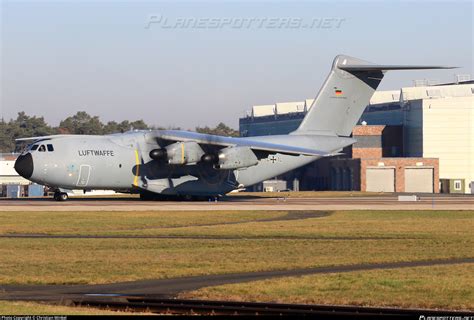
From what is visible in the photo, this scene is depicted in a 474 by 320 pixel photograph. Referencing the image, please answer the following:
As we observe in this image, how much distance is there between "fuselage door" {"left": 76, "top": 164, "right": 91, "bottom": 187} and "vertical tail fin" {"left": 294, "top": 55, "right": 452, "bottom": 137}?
14941 mm

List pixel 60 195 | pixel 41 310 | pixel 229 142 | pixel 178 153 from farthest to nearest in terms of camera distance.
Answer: pixel 60 195
pixel 229 142
pixel 178 153
pixel 41 310

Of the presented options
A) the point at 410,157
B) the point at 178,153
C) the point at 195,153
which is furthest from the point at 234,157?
the point at 410,157

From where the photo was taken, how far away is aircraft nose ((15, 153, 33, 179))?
5281 cm

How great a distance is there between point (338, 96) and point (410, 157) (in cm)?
3901

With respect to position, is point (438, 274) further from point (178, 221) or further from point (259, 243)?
point (178, 221)

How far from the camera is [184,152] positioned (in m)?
55.4

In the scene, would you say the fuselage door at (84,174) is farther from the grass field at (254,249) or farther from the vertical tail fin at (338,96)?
the vertical tail fin at (338,96)

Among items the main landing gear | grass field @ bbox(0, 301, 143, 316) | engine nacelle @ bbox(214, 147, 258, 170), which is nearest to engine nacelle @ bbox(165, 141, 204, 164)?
Answer: engine nacelle @ bbox(214, 147, 258, 170)

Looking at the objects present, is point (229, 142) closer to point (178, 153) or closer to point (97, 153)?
point (178, 153)

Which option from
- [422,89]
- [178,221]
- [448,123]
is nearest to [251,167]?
→ [178,221]

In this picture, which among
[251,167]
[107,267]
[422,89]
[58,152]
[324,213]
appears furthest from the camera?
[422,89]

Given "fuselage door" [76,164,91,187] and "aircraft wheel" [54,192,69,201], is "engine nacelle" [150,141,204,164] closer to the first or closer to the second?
"fuselage door" [76,164,91,187]

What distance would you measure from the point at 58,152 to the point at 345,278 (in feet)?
108

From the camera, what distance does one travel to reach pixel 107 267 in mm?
25672
